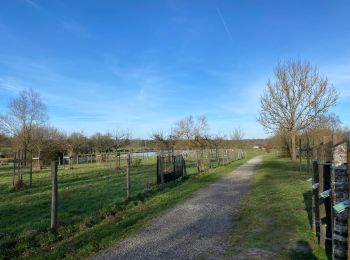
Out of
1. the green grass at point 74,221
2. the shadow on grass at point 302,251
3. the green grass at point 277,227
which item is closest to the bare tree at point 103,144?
the green grass at point 74,221

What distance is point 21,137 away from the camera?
43000mm

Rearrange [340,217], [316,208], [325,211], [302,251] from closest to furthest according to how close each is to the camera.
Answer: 1. [340,217]
2. [302,251]
3. [325,211]
4. [316,208]

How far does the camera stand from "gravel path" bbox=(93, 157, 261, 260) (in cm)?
592

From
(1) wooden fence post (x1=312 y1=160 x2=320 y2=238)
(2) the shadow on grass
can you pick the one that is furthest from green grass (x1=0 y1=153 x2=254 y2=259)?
(1) wooden fence post (x1=312 y1=160 x2=320 y2=238)

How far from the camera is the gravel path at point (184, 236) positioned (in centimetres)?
592

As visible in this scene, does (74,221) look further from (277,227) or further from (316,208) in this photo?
(316,208)

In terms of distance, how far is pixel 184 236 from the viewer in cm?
711

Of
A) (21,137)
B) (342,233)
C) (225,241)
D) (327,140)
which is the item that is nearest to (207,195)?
(225,241)

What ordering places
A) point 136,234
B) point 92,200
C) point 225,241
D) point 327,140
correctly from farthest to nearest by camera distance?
point 92,200 < point 136,234 < point 225,241 < point 327,140

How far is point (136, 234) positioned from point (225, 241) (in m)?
1.91

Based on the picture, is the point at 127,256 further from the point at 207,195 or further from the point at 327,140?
the point at 207,195

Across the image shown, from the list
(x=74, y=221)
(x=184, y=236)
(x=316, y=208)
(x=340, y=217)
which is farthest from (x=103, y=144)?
(x=340, y=217)

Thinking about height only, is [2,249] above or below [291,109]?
below

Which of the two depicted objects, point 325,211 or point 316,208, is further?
point 316,208
